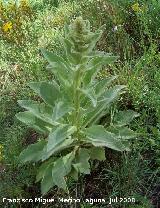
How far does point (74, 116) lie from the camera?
11.5ft

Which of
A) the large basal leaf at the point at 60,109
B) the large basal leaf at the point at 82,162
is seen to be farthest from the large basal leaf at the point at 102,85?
the large basal leaf at the point at 82,162

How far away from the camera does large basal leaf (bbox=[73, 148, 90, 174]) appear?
11.2 feet

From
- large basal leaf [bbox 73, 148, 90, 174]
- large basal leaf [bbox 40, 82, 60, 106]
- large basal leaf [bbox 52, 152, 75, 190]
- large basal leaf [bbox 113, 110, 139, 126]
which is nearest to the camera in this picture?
large basal leaf [bbox 52, 152, 75, 190]

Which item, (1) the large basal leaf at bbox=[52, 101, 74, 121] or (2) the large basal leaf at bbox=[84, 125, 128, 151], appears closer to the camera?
(1) the large basal leaf at bbox=[52, 101, 74, 121]

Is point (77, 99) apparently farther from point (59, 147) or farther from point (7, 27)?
point (7, 27)

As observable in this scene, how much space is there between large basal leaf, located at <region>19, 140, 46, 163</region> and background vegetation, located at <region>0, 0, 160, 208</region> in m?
0.11

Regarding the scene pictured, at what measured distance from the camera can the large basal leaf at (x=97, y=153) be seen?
3526mm

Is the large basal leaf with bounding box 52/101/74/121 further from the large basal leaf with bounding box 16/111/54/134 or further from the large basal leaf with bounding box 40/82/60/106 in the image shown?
the large basal leaf with bounding box 16/111/54/134

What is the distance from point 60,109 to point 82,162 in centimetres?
49

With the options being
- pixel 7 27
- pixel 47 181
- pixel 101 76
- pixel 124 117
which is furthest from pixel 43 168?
pixel 7 27

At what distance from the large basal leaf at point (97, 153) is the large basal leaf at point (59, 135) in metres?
0.27

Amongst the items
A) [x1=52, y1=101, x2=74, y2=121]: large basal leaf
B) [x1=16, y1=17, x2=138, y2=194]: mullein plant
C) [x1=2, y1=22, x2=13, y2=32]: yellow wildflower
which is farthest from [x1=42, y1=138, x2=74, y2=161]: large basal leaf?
[x1=2, y1=22, x2=13, y2=32]: yellow wildflower

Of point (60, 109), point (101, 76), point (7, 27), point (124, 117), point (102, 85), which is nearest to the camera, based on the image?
point (60, 109)

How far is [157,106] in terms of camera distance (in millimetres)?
3701
